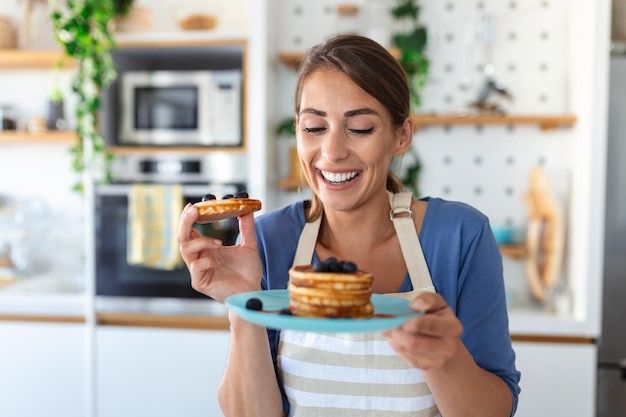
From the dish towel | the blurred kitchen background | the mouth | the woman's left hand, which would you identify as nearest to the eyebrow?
the mouth

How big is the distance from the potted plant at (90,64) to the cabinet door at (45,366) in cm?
76

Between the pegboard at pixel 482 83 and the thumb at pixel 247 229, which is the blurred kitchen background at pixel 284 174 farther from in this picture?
the thumb at pixel 247 229

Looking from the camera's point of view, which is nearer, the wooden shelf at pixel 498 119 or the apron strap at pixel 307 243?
the apron strap at pixel 307 243

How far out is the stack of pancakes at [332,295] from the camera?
1.00 meters

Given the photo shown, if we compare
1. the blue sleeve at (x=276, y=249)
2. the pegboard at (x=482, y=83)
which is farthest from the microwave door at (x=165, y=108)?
the blue sleeve at (x=276, y=249)

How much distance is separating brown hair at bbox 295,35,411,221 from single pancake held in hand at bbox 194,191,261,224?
0.28m

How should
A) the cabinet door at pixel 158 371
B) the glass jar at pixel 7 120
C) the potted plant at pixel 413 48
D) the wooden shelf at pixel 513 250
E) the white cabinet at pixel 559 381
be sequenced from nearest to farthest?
the white cabinet at pixel 559 381 → the cabinet door at pixel 158 371 → the wooden shelf at pixel 513 250 → the potted plant at pixel 413 48 → the glass jar at pixel 7 120

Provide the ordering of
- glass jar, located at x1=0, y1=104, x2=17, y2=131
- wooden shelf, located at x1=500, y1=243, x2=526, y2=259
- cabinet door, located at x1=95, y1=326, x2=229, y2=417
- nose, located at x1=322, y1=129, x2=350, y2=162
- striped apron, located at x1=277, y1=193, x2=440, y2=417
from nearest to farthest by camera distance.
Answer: nose, located at x1=322, y1=129, x2=350, y2=162 < striped apron, located at x1=277, y1=193, x2=440, y2=417 < cabinet door, located at x1=95, y1=326, x2=229, y2=417 < wooden shelf, located at x1=500, y1=243, x2=526, y2=259 < glass jar, located at x1=0, y1=104, x2=17, y2=131

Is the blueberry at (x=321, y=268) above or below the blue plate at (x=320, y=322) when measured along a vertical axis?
above

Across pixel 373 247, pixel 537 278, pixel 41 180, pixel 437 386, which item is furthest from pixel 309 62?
pixel 41 180

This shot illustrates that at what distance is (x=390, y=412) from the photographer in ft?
4.35

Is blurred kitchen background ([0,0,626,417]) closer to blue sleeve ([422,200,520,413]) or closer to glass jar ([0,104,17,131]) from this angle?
glass jar ([0,104,17,131])

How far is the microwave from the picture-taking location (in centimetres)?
274

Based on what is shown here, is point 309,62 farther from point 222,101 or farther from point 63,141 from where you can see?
point 63,141
